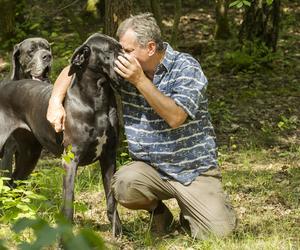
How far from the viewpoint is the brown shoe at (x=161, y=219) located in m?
4.25

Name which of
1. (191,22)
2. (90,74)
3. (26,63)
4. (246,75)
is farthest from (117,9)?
(191,22)

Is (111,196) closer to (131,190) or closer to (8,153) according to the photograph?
(131,190)

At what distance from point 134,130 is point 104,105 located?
27 cm

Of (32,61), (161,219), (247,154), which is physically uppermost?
(32,61)

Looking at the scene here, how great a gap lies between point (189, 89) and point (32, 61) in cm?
200

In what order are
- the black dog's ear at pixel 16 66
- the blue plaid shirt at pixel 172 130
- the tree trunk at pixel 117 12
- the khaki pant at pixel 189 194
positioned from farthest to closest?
1. the tree trunk at pixel 117 12
2. the black dog's ear at pixel 16 66
3. the khaki pant at pixel 189 194
4. the blue plaid shirt at pixel 172 130

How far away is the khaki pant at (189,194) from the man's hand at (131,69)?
2.31ft

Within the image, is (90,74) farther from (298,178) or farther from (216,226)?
(298,178)

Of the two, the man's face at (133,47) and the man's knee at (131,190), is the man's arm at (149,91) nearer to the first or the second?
the man's face at (133,47)

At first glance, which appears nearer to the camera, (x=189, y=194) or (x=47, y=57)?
(x=189, y=194)

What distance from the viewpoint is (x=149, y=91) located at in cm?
359

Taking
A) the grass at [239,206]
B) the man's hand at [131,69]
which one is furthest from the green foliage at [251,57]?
the man's hand at [131,69]

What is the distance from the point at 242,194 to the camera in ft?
17.0

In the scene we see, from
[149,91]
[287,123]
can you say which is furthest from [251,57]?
[149,91]
